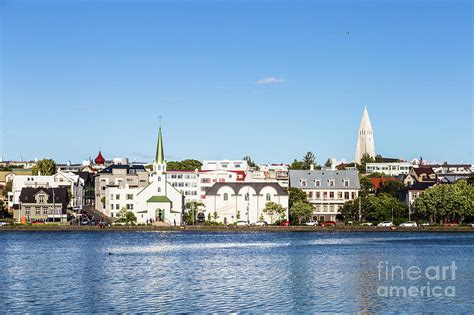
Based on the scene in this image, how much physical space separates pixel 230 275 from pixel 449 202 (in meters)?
65.2

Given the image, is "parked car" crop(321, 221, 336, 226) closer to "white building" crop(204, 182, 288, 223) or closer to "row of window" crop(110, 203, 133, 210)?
"white building" crop(204, 182, 288, 223)

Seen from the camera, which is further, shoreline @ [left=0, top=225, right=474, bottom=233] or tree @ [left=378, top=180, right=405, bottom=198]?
tree @ [left=378, top=180, right=405, bottom=198]

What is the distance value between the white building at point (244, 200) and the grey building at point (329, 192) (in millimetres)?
9671

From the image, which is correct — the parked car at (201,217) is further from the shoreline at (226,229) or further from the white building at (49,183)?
the white building at (49,183)

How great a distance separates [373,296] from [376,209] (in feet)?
245

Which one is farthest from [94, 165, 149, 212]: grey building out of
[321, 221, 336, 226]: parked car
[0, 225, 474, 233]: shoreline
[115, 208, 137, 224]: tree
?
[321, 221, 336, 226]: parked car

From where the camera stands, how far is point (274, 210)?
114375 mm

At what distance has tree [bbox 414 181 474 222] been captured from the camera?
109 m

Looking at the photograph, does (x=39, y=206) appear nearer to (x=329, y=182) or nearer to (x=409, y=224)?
(x=329, y=182)

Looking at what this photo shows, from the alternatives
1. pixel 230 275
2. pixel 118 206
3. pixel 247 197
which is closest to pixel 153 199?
pixel 118 206

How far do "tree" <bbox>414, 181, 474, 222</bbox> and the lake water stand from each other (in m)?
24.0

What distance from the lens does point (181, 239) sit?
90562mm

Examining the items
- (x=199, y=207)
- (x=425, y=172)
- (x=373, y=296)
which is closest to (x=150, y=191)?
(x=199, y=207)

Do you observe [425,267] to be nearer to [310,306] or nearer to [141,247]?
[310,306]
